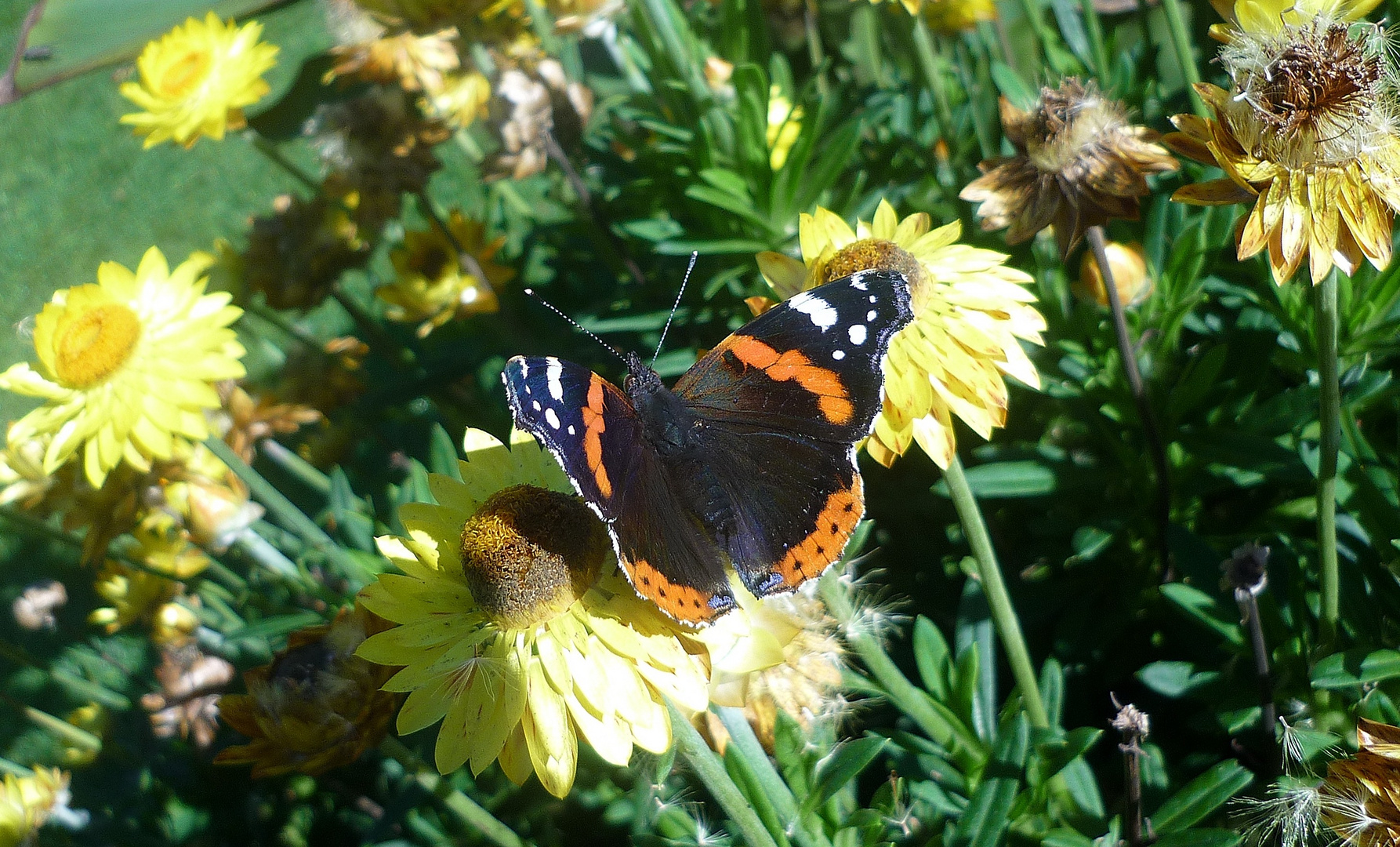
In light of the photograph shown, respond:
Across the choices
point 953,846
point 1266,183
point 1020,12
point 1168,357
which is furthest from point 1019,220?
point 1020,12

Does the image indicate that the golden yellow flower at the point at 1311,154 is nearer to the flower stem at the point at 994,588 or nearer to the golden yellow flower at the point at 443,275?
the flower stem at the point at 994,588

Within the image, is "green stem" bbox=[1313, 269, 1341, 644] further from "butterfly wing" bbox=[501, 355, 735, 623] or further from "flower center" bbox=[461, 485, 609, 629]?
"flower center" bbox=[461, 485, 609, 629]

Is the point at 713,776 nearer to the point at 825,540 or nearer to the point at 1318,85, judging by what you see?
the point at 825,540

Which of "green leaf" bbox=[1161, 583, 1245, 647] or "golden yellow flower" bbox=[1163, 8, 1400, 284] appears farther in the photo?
"green leaf" bbox=[1161, 583, 1245, 647]

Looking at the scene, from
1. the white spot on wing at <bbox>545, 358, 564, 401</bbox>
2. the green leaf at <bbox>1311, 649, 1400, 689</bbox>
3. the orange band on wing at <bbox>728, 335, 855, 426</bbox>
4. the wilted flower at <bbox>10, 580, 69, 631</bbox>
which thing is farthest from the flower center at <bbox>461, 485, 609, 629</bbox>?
the wilted flower at <bbox>10, 580, 69, 631</bbox>

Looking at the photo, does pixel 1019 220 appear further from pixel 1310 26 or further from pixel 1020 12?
pixel 1020 12

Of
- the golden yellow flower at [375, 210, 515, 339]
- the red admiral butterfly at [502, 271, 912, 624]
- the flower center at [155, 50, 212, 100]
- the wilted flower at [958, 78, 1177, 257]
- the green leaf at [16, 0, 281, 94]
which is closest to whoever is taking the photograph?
the red admiral butterfly at [502, 271, 912, 624]

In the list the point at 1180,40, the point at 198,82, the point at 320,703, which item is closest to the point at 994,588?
the point at 320,703
